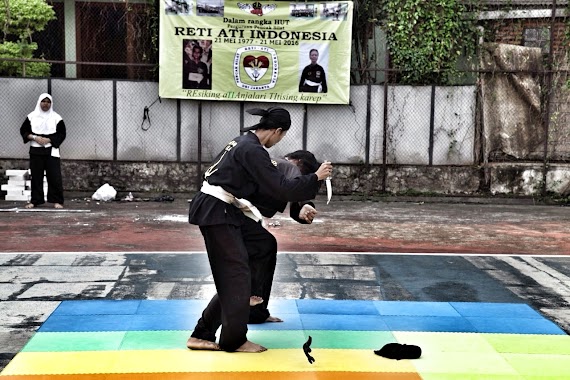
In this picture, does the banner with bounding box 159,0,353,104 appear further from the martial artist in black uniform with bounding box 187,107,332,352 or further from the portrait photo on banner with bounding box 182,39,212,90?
the martial artist in black uniform with bounding box 187,107,332,352

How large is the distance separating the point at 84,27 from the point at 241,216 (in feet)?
41.6

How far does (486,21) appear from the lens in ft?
51.6

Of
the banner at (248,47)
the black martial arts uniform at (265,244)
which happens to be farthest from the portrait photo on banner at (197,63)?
the black martial arts uniform at (265,244)

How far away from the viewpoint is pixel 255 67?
14.8 m

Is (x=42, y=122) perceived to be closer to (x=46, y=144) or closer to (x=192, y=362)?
(x=46, y=144)

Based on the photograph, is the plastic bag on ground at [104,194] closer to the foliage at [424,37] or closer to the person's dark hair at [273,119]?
the foliage at [424,37]

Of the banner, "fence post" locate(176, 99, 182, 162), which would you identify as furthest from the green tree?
"fence post" locate(176, 99, 182, 162)

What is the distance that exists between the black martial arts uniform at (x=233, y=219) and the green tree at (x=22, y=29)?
10865mm

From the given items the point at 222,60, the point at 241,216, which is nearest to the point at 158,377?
the point at 241,216

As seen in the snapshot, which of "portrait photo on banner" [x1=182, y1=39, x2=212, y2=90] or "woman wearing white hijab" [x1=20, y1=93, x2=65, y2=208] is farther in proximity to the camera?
"portrait photo on banner" [x1=182, y1=39, x2=212, y2=90]

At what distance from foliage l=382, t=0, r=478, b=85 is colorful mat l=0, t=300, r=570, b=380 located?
890cm

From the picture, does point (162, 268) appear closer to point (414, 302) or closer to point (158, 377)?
point (414, 302)

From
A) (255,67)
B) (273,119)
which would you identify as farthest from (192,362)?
(255,67)

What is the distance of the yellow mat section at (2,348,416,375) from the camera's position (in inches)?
201
